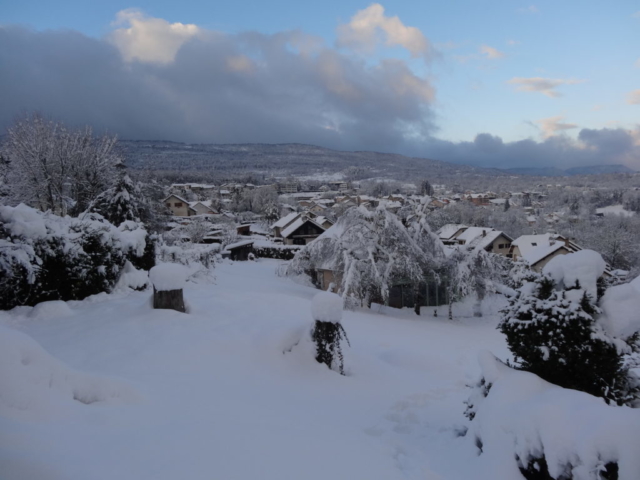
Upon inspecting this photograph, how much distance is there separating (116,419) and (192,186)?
9671 centimetres

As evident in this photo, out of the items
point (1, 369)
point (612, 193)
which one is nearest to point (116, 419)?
point (1, 369)

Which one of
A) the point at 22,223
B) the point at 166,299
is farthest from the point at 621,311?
the point at 22,223

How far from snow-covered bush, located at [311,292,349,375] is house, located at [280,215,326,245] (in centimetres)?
3301

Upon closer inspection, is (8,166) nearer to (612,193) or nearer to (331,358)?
(331,358)

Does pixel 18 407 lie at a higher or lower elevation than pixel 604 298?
lower

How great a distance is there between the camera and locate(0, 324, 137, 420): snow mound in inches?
112

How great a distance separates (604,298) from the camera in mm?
3926

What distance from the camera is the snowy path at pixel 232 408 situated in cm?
278

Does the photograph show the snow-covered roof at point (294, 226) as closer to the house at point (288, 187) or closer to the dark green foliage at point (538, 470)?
the dark green foliage at point (538, 470)

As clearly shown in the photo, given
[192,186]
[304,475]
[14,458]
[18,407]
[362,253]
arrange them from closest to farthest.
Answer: [14,458] < [18,407] < [304,475] < [362,253] < [192,186]

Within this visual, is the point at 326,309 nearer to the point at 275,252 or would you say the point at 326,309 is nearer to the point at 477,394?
the point at 477,394

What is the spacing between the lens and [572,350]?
3.80 metres

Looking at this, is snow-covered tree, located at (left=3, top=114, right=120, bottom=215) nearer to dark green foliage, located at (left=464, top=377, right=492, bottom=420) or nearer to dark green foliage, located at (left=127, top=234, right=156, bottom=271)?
dark green foliage, located at (left=127, top=234, right=156, bottom=271)

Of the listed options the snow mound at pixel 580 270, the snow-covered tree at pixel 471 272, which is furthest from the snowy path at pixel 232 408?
the snow-covered tree at pixel 471 272
